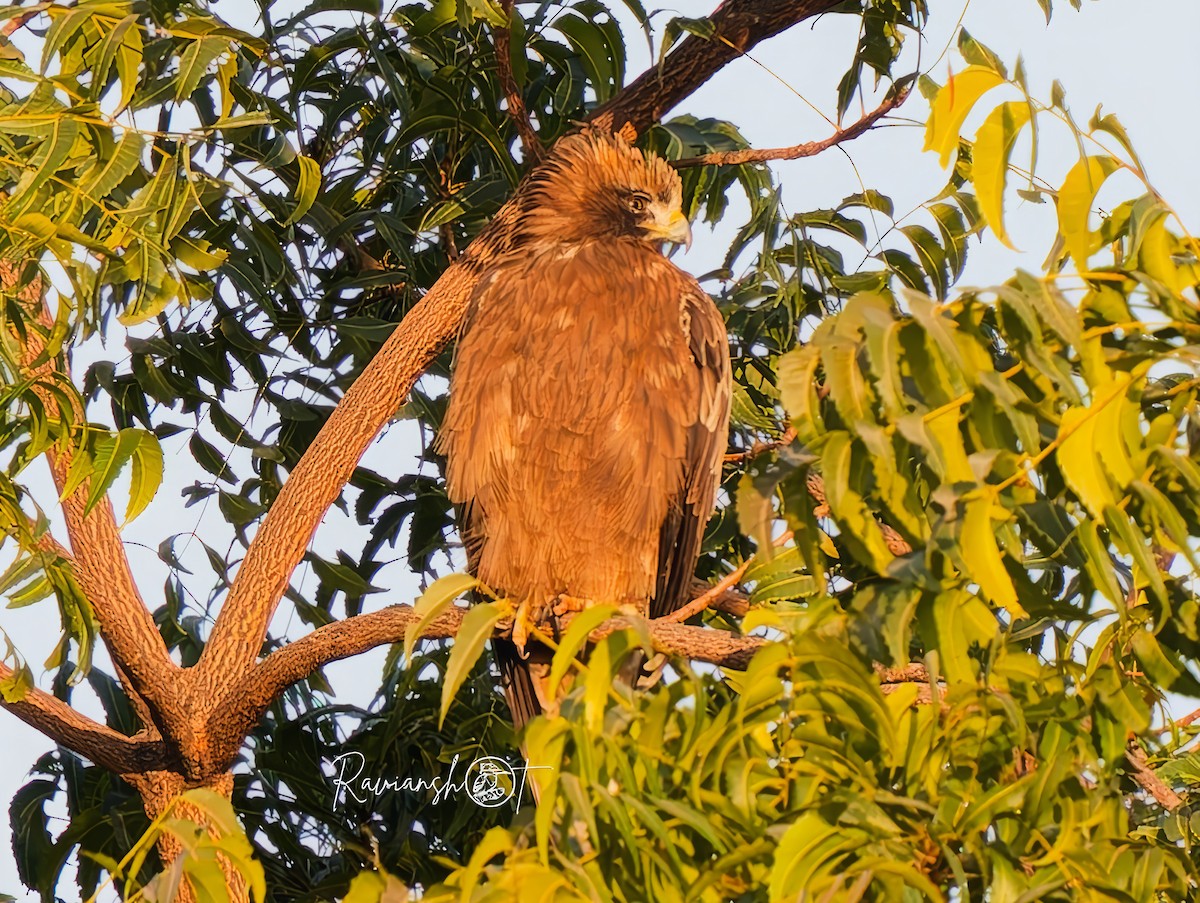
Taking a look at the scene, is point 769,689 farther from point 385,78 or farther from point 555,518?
point 555,518

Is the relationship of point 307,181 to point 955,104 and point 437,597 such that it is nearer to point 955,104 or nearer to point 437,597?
point 437,597

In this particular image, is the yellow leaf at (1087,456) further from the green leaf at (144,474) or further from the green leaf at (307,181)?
the green leaf at (307,181)

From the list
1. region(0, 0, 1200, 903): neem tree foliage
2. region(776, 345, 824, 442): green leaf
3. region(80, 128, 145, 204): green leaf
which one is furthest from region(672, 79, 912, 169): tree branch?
region(776, 345, 824, 442): green leaf

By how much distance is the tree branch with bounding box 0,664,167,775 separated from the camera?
3053mm

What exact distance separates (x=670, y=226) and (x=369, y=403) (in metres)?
1.36

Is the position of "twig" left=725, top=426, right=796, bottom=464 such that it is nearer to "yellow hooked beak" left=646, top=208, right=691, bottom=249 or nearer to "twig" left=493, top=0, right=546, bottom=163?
"yellow hooked beak" left=646, top=208, right=691, bottom=249

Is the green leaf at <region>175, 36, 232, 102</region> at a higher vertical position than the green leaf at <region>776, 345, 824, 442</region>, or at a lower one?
higher

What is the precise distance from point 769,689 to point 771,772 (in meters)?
0.11

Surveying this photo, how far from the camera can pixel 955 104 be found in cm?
162

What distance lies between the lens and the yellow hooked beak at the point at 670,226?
4164 mm

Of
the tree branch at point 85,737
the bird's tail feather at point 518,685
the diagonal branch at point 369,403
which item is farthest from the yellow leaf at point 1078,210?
the bird's tail feather at point 518,685

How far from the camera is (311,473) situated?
3.15 m
